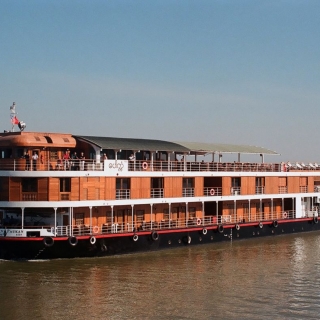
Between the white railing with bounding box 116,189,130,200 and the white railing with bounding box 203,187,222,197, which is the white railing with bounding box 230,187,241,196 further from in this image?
the white railing with bounding box 116,189,130,200

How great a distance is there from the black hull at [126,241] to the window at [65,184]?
2.37 metres

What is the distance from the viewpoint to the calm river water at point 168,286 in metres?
21.8

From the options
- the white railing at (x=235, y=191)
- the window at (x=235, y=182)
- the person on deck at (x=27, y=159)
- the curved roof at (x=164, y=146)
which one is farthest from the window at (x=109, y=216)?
the window at (x=235, y=182)

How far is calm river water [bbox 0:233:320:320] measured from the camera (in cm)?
2183

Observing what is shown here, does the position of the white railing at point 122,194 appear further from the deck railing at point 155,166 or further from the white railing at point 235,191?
the white railing at point 235,191

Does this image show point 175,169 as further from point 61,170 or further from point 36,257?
A: point 36,257

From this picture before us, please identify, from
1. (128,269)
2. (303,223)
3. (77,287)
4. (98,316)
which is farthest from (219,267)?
(303,223)

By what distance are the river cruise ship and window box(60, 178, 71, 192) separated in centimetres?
5

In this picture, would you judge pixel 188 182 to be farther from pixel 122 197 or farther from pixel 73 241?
pixel 73 241

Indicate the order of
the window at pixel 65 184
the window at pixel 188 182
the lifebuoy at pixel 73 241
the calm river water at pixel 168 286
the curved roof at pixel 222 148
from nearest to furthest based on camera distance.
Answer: the calm river water at pixel 168 286 < the lifebuoy at pixel 73 241 < the window at pixel 65 184 < the window at pixel 188 182 < the curved roof at pixel 222 148

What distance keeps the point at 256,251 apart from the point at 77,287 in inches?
495

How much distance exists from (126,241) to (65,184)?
164 inches

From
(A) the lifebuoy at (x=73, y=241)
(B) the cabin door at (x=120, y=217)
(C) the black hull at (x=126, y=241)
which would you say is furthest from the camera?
(B) the cabin door at (x=120, y=217)

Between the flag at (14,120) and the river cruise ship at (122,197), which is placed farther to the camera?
the flag at (14,120)
